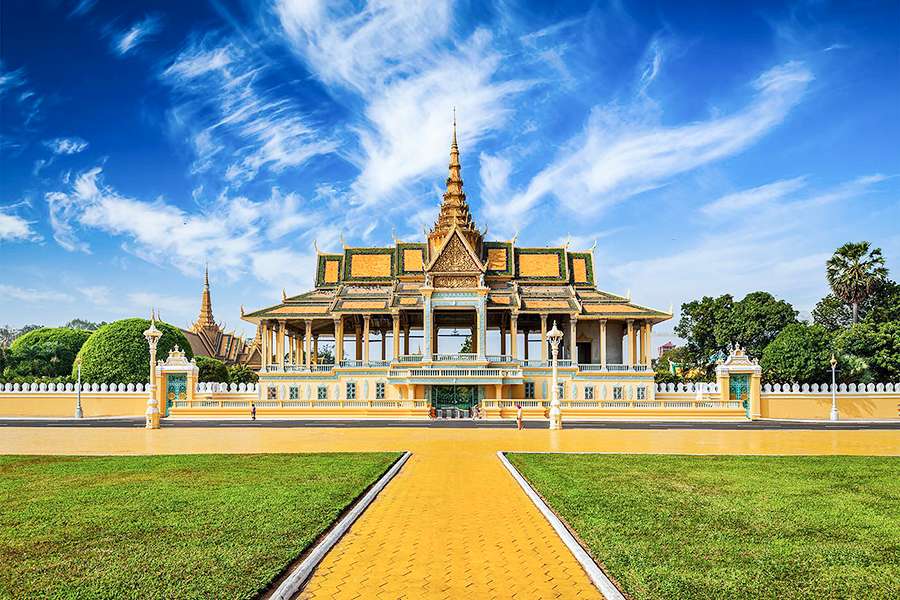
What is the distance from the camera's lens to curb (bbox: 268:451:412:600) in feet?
21.1

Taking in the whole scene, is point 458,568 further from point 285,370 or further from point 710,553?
point 285,370

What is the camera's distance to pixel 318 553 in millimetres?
7617

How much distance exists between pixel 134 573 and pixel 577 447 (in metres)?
15.3

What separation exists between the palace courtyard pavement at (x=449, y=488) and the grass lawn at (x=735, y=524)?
66 centimetres

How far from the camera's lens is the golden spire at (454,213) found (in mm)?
53031

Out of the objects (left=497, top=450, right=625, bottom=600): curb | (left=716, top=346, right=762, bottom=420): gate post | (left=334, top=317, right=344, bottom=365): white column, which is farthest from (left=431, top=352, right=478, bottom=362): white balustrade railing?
(left=497, top=450, right=625, bottom=600): curb

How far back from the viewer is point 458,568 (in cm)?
734

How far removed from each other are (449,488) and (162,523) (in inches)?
208

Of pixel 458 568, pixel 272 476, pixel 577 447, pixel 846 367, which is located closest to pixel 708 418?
pixel 846 367

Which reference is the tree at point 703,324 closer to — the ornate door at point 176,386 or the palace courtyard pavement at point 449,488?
the palace courtyard pavement at point 449,488

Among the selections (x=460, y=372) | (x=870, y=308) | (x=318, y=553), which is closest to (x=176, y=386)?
(x=460, y=372)

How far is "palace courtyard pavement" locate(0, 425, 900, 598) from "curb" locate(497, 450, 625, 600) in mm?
81

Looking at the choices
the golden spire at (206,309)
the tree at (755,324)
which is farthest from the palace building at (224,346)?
the tree at (755,324)

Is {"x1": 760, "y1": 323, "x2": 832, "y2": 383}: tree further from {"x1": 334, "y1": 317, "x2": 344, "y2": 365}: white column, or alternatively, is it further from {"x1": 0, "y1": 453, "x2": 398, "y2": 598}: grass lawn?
{"x1": 0, "y1": 453, "x2": 398, "y2": 598}: grass lawn
